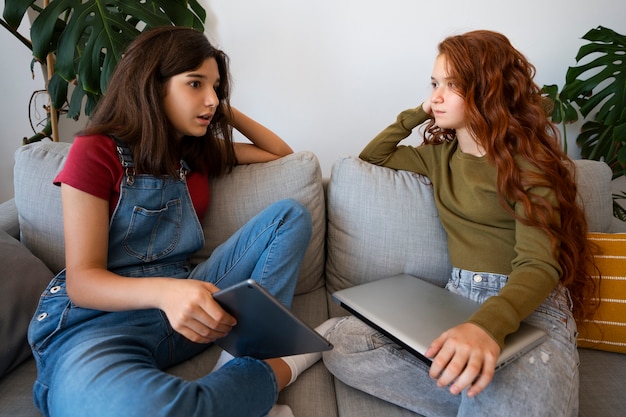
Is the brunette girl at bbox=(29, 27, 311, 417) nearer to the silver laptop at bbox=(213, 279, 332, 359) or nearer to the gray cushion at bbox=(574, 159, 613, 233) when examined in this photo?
the silver laptop at bbox=(213, 279, 332, 359)

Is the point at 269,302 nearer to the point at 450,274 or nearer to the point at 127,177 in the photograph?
the point at 127,177

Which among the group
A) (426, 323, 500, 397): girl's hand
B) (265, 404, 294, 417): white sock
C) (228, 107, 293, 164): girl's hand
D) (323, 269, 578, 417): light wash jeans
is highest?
(228, 107, 293, 164): girl's hand

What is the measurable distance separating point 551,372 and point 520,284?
0.55 feet

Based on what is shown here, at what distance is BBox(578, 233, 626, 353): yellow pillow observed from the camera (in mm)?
1038

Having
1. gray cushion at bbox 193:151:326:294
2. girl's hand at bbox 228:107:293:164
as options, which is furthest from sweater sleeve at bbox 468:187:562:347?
girl's hand at bbox 228:107:293:164

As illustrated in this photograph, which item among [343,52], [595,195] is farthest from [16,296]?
[595,195]

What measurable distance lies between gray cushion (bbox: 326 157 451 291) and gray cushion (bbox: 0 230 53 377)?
806mm

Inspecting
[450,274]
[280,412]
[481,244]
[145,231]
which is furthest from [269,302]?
[450,274]

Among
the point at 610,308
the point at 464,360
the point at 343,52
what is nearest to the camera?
the point at 464,360

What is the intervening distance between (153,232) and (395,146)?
749 mm

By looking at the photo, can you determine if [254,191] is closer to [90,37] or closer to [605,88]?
[90,37]

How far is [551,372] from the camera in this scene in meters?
0.72

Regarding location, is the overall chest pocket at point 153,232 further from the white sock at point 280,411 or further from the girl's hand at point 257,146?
the white sock at point 280,411

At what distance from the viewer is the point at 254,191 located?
1.16m
